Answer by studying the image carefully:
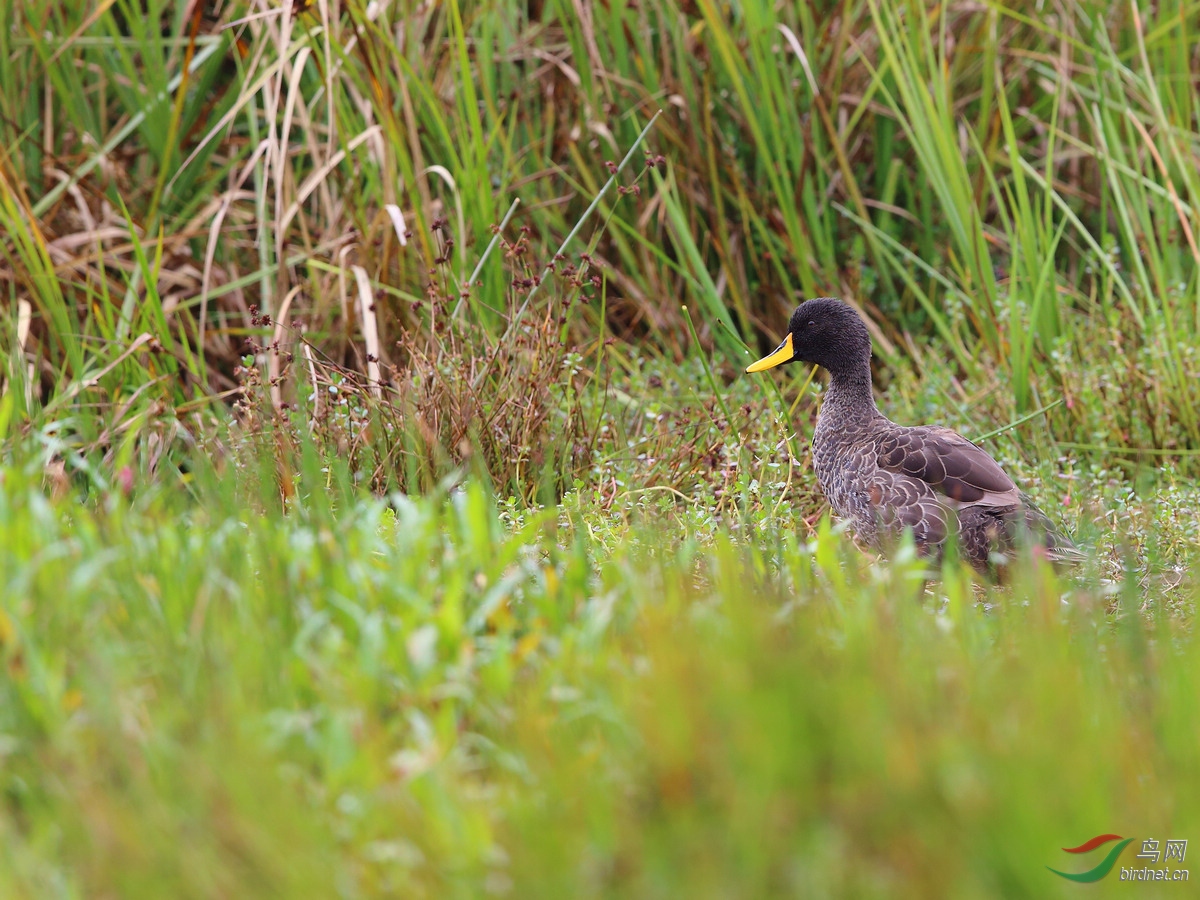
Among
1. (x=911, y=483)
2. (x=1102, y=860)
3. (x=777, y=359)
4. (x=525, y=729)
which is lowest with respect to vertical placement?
(x=911, y=483)

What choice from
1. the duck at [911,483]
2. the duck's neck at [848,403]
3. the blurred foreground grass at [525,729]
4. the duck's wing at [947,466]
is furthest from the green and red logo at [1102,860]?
the duck's neck at [848,403]

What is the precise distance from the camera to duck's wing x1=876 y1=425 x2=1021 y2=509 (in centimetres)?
351

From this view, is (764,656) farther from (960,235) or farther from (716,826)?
(960,235)

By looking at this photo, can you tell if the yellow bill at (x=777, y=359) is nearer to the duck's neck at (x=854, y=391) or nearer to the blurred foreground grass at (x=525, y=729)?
the duck's neck at (x=854, y=391)

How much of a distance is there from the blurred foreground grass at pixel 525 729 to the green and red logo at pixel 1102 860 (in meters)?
0.02

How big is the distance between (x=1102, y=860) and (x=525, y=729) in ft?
2.54

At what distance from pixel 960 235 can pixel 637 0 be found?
73.7 inches

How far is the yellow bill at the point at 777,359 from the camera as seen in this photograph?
4.05 meters

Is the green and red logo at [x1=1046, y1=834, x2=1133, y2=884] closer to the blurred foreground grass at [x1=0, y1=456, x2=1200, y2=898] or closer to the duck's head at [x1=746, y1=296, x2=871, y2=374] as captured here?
the blurred foreground grass at [x1=0, y1=456, x2=1200, y2=898]

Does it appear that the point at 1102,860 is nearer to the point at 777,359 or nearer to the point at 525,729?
the point at 525,729

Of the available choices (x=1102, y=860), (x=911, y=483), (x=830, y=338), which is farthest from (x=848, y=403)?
(x=1102, y=860)

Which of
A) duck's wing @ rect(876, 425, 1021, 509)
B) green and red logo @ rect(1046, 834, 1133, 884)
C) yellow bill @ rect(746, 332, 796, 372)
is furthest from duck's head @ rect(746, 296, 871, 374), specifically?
green and red logo @ rect(1046, 834, 1133, 884)

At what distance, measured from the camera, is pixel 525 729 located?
5.70 ft

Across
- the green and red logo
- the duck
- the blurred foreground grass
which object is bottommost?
the duck
